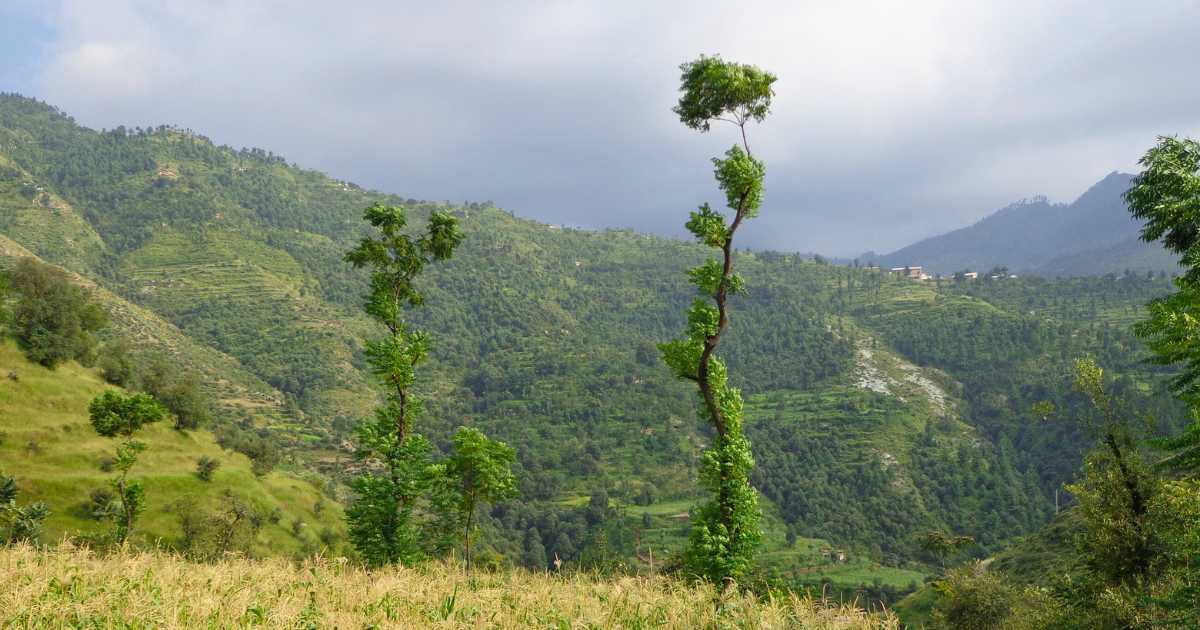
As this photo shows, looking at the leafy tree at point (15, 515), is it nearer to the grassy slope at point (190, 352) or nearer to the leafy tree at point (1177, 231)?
the leafy tree at point (1177, 231)

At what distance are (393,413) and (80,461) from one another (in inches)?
2130

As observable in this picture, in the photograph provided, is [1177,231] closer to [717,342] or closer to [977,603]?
→ [717,342]

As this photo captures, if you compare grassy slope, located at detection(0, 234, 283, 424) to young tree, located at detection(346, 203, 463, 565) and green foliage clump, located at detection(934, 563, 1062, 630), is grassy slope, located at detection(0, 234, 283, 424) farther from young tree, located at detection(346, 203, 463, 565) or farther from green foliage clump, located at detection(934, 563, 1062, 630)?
green foliage clump, located at detection(934, 563, 1062, 630)

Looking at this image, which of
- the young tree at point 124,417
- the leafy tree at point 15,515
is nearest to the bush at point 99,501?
the leafy tree at point 15,515

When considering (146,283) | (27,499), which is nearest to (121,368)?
(27,499)

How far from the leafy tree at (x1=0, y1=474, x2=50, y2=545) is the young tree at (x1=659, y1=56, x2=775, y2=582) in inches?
1460

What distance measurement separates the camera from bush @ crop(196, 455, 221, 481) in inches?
2665

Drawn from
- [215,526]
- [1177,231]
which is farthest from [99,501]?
[1177,231]

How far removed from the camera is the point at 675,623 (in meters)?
6.25

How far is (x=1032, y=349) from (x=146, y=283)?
874 feet

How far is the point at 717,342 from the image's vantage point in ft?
55.2

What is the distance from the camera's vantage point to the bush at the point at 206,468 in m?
67.7

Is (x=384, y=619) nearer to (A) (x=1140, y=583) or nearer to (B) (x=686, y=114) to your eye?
(B) (x=686, y=114)

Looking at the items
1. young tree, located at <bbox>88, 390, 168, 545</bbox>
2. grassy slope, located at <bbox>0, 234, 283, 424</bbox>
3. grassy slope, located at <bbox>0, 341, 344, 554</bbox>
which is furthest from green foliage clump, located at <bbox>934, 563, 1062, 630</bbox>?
grassy slope, located at <bbox>0, 234, 283, 424</bbox>
